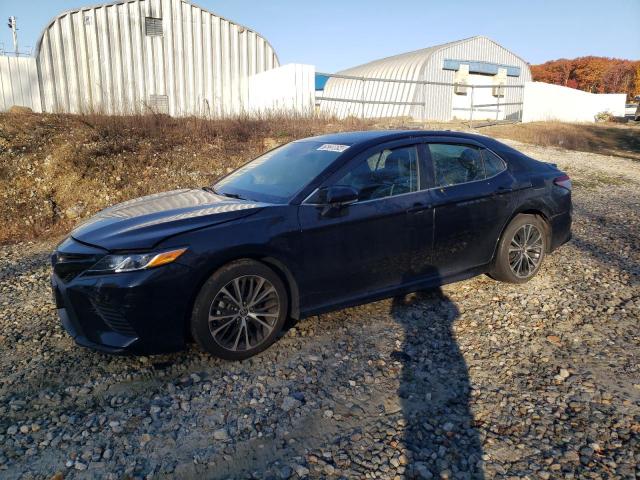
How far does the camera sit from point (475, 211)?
180 inches

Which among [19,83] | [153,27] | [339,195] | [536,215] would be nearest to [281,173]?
[339,195]

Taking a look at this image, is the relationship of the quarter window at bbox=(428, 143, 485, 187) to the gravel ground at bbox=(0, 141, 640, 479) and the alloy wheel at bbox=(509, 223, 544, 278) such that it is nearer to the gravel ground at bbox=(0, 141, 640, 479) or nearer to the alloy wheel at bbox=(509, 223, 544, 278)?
the alloy wheel at bbox=(509, 223, 544, 278)

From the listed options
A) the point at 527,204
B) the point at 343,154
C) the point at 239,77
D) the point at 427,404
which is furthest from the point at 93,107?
the point at 427,404

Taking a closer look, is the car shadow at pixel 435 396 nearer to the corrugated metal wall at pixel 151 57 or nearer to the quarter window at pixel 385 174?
the quarter window at pixel 385 174

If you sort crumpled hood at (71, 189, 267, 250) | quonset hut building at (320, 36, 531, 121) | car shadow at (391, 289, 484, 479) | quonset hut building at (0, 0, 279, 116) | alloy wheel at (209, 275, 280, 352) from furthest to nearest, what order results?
1. quonset hut building at (320, 36, 531, 121)
2. quonset hut building at (0, 0, 279, 116)
3. alloy wheel at (209, 275, 280, 352)
4. crumpled hood at (71, 189, 267, 250)
5. car shadow at (391, 289, 484, 479)

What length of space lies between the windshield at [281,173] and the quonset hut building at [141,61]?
10.5 metres

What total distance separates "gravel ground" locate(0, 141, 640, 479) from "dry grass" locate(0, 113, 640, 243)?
4.05 m

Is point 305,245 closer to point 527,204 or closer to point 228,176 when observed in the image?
point 228,176

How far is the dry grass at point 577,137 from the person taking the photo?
1830 centimetres

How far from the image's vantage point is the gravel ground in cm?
261

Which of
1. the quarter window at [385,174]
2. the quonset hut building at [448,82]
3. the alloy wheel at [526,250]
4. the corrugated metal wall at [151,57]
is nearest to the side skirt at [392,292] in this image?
the alloy wheel at [526,250]

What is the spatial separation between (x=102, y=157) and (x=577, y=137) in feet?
61.5

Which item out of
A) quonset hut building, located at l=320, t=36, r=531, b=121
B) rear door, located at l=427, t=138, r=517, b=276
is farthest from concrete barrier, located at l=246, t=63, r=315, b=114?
rear door, located at l=427, t=138, r=517, b=276

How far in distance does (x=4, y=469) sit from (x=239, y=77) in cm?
1802
